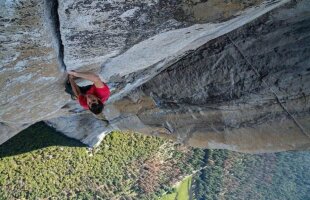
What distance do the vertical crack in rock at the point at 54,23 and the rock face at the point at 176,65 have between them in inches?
0.4

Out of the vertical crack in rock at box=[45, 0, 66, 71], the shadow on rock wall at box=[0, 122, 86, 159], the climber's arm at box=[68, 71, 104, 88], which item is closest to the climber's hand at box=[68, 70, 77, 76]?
the climber's arm at box=[68, 71, 104, 88]

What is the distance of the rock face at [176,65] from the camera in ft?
12.1

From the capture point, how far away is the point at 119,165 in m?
14.7

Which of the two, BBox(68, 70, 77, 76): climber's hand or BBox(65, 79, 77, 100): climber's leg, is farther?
BBox(65, 79, 77, 100): climber's leg

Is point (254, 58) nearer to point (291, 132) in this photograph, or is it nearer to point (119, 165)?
point (291, 132)

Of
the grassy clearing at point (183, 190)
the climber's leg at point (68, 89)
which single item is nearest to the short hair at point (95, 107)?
the climber's leg at point (68, 89)

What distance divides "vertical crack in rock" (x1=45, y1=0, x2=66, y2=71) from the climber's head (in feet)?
3.54

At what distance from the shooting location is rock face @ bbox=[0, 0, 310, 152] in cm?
369

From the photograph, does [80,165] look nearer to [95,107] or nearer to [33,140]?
[33,140]

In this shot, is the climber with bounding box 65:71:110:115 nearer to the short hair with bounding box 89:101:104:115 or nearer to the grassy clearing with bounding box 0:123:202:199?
the short hair with bounding box 89:101:104:115

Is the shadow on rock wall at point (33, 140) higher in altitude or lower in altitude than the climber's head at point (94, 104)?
lower

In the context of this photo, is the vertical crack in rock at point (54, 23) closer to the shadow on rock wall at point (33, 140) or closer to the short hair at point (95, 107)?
the short hair at point (95, 107)

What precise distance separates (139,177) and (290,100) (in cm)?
1169

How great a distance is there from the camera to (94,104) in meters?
5.27
